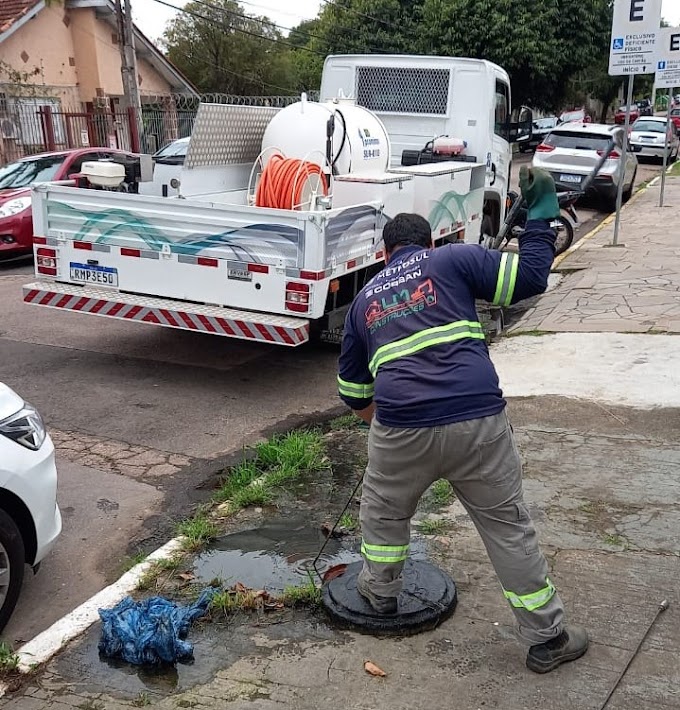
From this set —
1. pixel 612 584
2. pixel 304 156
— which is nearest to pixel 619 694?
pixel 612 584

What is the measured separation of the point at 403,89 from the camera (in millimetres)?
10648

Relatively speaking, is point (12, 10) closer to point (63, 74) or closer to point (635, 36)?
point (63, 74)

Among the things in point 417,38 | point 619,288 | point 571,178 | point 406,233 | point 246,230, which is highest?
point 417,38

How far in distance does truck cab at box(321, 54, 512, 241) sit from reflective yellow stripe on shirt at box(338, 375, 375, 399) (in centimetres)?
715

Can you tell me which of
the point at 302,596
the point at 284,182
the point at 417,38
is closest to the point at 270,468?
the point at 302,596

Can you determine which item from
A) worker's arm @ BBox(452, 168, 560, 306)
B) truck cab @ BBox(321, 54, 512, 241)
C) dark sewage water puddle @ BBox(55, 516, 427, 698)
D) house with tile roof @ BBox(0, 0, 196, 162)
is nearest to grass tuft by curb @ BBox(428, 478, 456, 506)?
dark sewage water puddle @ BBox(55, 516, 427, 698)

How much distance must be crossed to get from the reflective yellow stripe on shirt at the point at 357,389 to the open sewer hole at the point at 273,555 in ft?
3.44

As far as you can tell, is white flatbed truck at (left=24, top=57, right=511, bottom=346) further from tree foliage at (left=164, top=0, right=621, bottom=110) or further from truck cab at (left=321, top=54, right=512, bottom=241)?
Result: tree foliage at (left=164, top=0, right=621, bottom=110)

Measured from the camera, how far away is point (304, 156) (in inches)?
322

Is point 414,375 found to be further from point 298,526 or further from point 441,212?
point 441,212

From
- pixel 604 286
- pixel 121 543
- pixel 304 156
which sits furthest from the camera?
pixel 604 286

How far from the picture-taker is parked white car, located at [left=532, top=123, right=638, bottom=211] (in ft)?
55.5

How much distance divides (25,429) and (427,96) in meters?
7.94

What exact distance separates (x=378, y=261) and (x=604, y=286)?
409 centimetres
